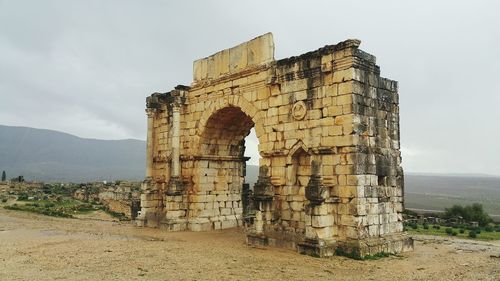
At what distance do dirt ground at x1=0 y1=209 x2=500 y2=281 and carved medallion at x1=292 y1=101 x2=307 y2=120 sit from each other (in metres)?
3.43

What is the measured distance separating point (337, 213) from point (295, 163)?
1.88 metres

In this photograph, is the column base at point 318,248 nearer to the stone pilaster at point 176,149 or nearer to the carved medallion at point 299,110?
the carved medallion at point 299,110

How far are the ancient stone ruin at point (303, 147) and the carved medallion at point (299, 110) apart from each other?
0.11 ft

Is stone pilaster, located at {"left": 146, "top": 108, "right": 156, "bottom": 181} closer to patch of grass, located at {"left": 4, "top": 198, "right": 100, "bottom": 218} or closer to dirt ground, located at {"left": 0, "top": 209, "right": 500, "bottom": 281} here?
dirt ground, located at {"left": 0, "top": 209, "right": 500, "bottom": 281}

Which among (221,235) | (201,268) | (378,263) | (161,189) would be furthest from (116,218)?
(378,263)

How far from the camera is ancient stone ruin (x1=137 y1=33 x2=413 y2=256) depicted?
9992 mm

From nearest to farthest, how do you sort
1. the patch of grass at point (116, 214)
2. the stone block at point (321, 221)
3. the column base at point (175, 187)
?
the stone block at point (321, 221) → the column base at point (175, 187) → the patch of grass at point (116, 214)

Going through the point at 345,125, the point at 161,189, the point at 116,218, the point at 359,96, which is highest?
the point at 359,96

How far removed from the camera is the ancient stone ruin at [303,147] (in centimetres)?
999

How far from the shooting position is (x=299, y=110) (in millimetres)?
11188

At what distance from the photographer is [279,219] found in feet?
37.6

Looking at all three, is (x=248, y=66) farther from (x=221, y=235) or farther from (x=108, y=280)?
(x=108, y=280)

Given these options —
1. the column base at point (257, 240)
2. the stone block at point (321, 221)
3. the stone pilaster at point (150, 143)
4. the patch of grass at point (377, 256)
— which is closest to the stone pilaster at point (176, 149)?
the stone pilaster at point (150, 143)

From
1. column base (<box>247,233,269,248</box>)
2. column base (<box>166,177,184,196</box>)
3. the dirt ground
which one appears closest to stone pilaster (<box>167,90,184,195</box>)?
column base (<box>166,177,184,196</box>)
